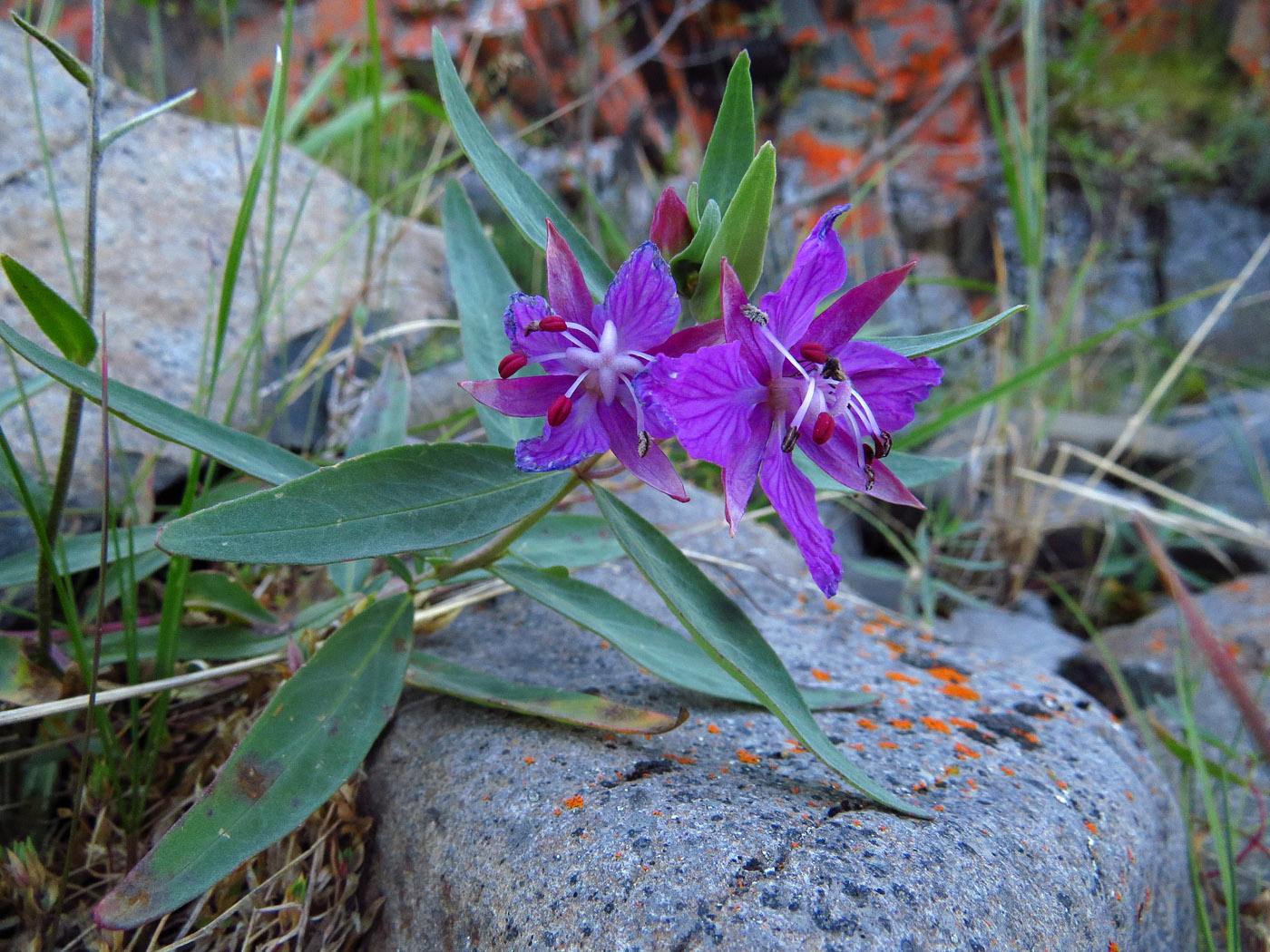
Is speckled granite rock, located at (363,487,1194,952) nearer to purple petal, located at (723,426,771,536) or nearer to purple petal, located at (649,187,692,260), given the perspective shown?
purple petal, located at (723,426,771,536)

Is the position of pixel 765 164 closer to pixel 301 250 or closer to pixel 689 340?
pixel 689 340

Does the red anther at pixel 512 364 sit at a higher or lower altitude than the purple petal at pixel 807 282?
lower

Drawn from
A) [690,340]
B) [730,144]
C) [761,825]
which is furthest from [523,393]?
[761,825]

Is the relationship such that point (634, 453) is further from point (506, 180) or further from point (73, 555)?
point (73, 555)

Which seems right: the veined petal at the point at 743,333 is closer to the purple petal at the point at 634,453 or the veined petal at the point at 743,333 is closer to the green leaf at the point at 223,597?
the purple petal at the point at 634,453

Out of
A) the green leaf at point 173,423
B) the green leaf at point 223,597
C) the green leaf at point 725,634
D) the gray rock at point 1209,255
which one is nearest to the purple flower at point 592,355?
the green leaf at point 725,634

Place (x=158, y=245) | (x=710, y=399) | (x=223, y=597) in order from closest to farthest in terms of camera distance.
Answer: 1. (x=710, y=399)
2. (x=223, y=597)
3. (x=158, y=245)
